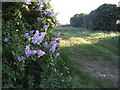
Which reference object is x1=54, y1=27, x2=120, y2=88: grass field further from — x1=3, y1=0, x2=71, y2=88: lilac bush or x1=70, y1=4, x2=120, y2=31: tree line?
x1=70, y1=4, x2=120, y2=31: tree line

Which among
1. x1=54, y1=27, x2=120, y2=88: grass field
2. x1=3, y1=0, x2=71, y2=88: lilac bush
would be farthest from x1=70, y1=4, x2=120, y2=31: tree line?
x1=3, y1=0, x2=71, y2=88: lilac bush

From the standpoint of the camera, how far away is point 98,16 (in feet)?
51.2


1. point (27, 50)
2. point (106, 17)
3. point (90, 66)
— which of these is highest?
point (106, 17)

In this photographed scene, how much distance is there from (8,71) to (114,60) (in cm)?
399

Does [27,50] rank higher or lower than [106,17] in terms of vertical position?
lower

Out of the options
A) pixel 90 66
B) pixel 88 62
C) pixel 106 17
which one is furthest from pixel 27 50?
pixel 106 17

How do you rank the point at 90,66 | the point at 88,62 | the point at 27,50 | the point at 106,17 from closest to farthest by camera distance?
1. the point at 27,50
2. the point at 90,66
3. the point at 88,62
4. the point at 106,17

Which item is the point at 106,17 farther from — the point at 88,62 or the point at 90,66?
the point at 90,66

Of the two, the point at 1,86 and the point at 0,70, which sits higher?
the point at 0,70

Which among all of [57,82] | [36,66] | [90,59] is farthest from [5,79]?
[90,59]

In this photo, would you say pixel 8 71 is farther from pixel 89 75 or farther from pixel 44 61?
pixel 89 75

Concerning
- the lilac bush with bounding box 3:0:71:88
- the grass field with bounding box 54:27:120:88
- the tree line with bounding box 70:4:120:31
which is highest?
the tree line with bounding box 70:4:120:31

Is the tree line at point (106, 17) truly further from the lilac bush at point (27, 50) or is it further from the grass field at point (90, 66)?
the lilac bush at point (27, 50)

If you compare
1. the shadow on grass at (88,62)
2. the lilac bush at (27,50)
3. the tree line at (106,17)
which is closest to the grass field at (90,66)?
the shadow on grass at (88,62)
